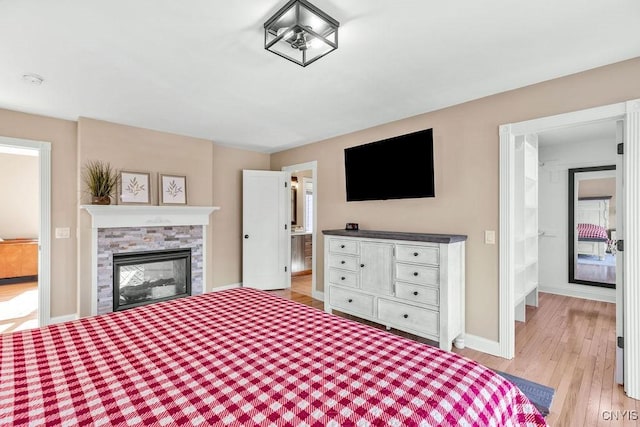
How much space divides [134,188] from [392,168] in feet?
10.3

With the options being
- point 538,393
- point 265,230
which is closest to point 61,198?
point 265,230

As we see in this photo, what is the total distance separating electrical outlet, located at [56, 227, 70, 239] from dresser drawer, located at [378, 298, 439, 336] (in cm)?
363

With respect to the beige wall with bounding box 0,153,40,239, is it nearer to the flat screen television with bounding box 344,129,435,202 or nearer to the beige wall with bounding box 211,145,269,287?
the beige wall with bounding box 211,145,269,287

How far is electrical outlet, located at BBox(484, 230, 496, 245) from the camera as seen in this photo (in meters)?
2.81

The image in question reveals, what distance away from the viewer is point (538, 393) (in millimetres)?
2166

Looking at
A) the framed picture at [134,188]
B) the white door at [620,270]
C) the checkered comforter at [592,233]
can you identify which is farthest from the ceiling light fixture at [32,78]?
the checkered comforter at [592,233]

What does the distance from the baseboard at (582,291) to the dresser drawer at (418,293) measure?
338 cm

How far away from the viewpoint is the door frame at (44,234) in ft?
11.0

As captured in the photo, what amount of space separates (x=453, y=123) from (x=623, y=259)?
1.75 metres

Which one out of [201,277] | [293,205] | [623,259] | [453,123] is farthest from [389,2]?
[293,205]

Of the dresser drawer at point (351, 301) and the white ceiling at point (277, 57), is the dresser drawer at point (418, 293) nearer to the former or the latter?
the dresser drawer at point (351, 301)

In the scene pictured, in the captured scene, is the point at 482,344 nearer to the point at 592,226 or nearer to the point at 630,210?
the point at 630,210

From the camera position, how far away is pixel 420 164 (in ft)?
10.3

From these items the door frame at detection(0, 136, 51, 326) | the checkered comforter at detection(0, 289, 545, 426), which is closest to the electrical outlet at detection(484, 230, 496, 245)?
the checkered comforter at detection(0, 289, 545, 426)
